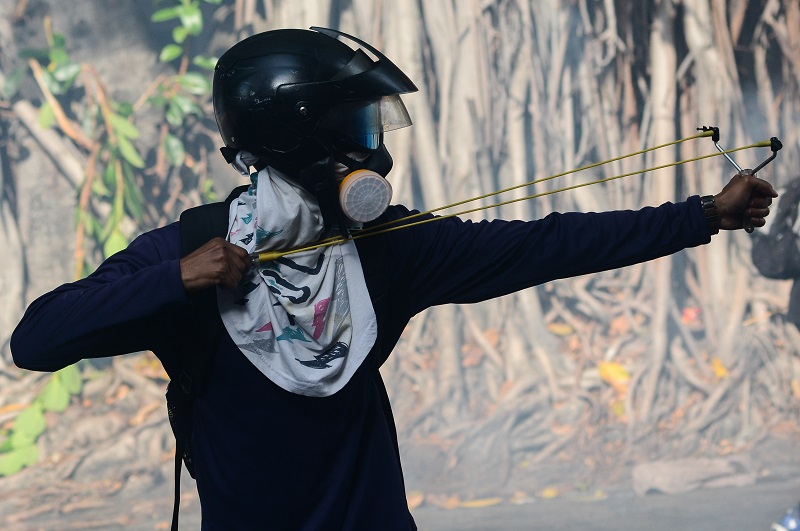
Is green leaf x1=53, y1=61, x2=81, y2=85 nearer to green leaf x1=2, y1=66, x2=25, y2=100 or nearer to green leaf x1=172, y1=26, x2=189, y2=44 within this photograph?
green leaf x1=2, y1=66, x2=25, y2=100

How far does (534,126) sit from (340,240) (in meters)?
2.62

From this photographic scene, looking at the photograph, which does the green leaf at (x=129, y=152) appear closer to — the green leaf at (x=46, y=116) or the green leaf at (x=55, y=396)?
the green leaf at (x=46, y=116)

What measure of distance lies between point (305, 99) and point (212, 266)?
0.92ft

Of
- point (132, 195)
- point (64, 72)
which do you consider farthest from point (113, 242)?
point (64, 72)

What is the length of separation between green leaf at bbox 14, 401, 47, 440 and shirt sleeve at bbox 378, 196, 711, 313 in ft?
8.57

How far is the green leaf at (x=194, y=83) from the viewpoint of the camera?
3945 mm

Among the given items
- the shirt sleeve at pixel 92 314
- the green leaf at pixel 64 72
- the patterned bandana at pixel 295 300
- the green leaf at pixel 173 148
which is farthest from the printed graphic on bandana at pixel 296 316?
the green leaf at pixel 64 72

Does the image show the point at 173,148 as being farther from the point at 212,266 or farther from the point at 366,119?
the point at 212,266

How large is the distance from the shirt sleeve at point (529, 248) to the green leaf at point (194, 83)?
2558 mm

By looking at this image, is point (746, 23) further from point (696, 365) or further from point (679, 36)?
point (696, 365)

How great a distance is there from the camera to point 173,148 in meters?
3.96

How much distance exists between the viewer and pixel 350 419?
1.47 metres

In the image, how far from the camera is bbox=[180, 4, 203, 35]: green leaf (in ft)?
12.9

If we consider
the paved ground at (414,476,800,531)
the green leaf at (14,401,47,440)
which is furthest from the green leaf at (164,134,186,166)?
the paved ground at (414,476,800,531)
